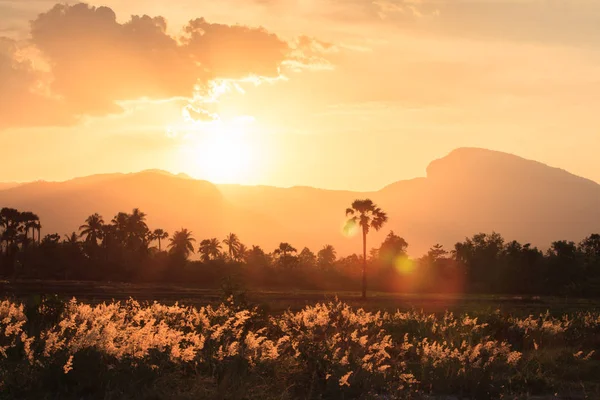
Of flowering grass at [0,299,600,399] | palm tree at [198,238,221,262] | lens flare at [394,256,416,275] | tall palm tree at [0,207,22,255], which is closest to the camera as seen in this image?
flowering grass at [0,299,600,399]

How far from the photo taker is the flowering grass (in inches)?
512

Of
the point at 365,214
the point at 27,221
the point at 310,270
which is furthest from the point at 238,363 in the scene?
the point at 27,221

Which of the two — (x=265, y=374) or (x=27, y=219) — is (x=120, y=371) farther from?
(x=27, y=219)

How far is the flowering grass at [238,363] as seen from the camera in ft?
42.7

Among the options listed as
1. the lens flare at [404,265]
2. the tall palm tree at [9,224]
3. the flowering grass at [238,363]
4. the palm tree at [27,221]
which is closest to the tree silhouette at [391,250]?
the lens flare at [404,265]

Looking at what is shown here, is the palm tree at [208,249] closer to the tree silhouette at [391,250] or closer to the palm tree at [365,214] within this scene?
the tree silhouette at [391,250]

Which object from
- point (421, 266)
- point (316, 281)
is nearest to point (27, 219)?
point (316, 281)

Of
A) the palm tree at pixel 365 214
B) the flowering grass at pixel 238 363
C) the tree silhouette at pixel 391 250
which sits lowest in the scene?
the flowering grass at pixel 238 363

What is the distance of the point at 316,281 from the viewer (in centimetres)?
9119

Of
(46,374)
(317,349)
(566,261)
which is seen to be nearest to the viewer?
(46,374)

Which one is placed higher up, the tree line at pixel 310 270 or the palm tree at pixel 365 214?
the palm tree at pixel 365 214

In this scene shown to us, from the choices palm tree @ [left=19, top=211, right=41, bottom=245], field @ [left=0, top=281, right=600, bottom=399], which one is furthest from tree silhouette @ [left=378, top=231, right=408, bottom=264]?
field @ [left=0, top=281, right=600, bottom=399]

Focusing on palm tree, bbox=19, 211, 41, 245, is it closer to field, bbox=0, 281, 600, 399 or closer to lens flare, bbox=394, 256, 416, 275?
lens flare, bbox=394, 256, 416, 275

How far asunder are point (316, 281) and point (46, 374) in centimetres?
7900
